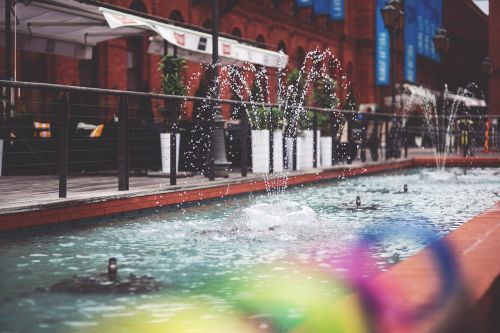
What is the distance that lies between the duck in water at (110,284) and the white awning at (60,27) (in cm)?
920

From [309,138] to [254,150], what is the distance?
2.16 meters

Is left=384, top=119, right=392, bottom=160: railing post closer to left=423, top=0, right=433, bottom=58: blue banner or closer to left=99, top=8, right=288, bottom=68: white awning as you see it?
left=99, top=8, right=288, bottom=68: white awning

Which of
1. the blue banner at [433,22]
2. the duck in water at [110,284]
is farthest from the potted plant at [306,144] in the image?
the blue banner at [433,22]

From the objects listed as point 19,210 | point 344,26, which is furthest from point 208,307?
point 344,26

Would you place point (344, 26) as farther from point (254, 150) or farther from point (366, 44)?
point (254, 150)

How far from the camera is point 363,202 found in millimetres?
10516

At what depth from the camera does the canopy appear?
1404 cm

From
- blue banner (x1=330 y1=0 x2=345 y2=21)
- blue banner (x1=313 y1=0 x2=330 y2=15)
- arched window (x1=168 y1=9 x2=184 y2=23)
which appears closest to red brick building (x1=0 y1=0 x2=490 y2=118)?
arched window (x1=168 y1=9 x2=184 y2=23)

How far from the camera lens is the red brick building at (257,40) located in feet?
67.2

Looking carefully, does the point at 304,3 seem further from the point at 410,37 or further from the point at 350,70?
the point at 410,37

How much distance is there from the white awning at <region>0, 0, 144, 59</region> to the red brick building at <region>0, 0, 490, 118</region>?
4.85ft

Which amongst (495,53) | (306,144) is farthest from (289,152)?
(495,53)

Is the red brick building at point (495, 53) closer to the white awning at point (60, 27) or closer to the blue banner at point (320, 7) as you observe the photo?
the blue banner at point (320, 7)

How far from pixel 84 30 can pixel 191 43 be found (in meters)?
2.15
